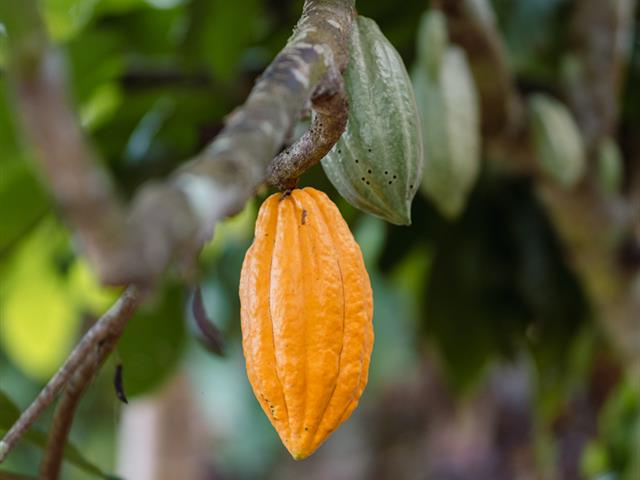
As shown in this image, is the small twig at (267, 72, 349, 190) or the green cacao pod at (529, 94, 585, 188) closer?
the small twig at (267, 72, 349, 190)

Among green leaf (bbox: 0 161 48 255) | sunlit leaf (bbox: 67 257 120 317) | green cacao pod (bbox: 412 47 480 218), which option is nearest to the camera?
green cacao pod (bbox: 412 47 480 218)

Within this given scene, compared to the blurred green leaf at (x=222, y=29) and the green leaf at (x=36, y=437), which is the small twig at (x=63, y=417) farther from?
the blurred green leaf at (x=222, y=29)

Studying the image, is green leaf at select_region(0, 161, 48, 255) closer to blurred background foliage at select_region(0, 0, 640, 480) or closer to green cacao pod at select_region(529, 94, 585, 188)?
blurred background foliage at select_region(0, 0, 640, 480)

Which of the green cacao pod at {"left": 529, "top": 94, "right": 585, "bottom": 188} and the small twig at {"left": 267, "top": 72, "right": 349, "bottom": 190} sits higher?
the small twig at {"left": 267, "top": 72, "right": 349, "bottom": 190}

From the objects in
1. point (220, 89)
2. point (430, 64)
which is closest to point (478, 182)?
point (220, 89)

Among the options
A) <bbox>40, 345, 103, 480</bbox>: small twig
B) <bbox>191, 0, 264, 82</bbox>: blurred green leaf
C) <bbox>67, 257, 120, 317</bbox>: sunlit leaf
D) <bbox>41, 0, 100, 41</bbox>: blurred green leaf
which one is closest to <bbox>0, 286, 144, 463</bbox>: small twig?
<bbox>40, 345, 103, 480</bbox>: small twig

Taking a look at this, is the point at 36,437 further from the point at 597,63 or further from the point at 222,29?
the point at 597,63

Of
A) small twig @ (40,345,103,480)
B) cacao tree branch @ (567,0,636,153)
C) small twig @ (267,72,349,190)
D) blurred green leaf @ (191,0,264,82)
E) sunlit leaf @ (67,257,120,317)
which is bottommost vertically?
sunlit leaf @ (67,257,120,317)
